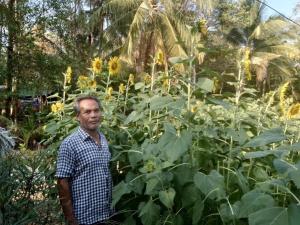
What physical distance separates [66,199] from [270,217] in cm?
151

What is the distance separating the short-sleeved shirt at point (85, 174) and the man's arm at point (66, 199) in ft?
0.20

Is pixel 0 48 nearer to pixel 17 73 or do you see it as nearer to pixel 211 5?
pixel 17 73

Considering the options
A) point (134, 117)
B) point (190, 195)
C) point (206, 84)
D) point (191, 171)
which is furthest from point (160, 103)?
point (134, 117)

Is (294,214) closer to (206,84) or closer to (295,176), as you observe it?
(295,176)

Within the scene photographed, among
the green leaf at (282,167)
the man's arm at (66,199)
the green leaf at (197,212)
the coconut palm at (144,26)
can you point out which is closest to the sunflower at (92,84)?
the man's arm at (66,199)

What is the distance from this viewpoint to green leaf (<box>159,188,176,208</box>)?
7.70 feet

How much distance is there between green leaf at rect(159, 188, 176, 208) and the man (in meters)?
0.69

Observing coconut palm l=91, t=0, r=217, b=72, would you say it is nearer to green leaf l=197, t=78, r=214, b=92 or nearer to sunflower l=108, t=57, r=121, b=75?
sunflower l=108, t=57, r=121, b=75

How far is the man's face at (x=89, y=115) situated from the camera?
119 inches

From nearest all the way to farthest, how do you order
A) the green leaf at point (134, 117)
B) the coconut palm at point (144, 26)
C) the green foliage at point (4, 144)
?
the green foliage at point (4, 144), the green leaf at point (134, 117), the coconut palm at point (144, 26)

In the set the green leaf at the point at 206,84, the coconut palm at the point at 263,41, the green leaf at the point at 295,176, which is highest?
the green leaf at the point at 206,84

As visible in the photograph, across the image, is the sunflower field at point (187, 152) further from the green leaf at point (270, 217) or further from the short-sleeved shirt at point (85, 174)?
the short-sleeved shirt at point (85, 174)

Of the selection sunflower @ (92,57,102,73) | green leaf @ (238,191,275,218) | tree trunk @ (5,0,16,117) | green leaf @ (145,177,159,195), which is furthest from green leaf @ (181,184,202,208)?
tree trunk @ (5,0,16,117)

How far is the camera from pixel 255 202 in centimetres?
182
